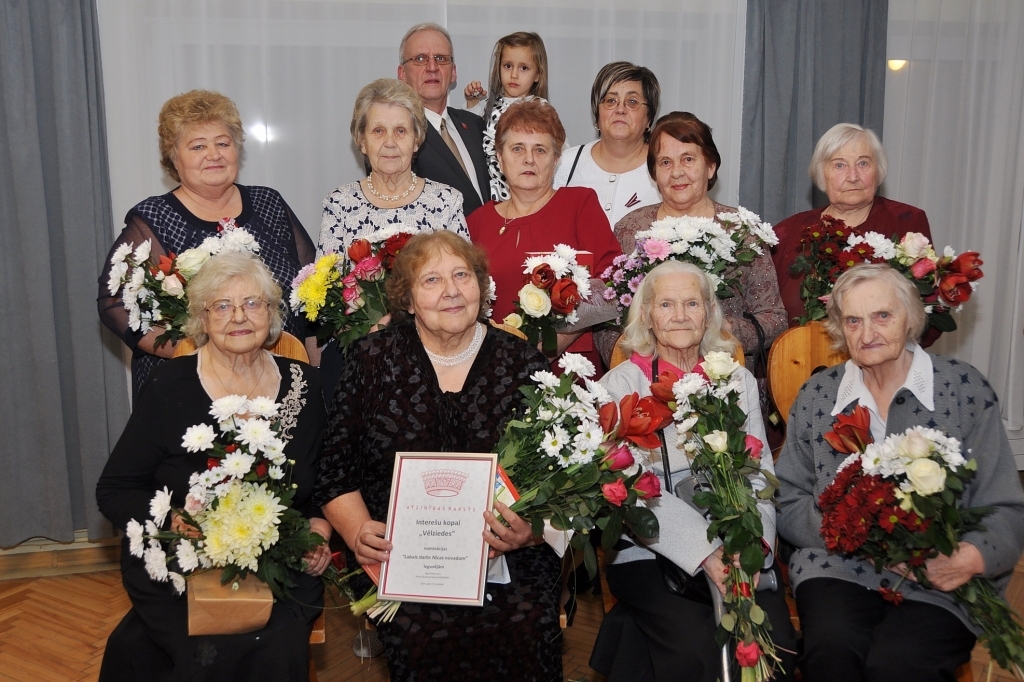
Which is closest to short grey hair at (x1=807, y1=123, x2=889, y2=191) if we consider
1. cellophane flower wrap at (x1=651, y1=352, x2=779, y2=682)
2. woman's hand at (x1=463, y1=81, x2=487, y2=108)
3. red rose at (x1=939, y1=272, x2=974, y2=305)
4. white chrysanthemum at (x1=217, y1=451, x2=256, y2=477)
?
red rose at (x1=939, y1=272, x2=974, y2=305)

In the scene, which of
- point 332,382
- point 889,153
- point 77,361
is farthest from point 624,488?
point 889,153

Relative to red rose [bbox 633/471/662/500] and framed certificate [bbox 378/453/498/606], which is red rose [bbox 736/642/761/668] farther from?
framed certificate [bbox 378/453/498/606]

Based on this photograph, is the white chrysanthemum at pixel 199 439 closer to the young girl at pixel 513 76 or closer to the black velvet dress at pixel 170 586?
the black velvet dress at pixel 170 586

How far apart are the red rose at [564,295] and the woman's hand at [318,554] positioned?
1.08 metres

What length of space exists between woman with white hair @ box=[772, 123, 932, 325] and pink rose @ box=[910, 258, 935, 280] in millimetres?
628

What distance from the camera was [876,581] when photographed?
2.61m

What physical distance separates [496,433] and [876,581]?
124 centimetres

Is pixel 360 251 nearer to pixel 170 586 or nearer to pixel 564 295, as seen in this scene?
pixel 564 295

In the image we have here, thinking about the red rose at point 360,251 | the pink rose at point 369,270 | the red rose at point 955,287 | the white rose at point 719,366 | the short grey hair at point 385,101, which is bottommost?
the white rose at point 719,366

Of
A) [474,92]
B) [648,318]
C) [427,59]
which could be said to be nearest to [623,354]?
[648,318]

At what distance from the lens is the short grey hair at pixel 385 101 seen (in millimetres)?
3629

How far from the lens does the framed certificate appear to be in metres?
2.39

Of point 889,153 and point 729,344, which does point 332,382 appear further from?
point 889,153

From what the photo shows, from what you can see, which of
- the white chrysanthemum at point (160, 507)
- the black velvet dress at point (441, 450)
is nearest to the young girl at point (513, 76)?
A: the black velvet dress at point (441, 450)
